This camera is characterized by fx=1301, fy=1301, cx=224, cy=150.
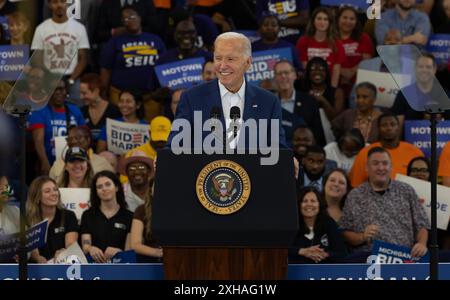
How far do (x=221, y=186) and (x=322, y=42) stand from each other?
20.7 feet

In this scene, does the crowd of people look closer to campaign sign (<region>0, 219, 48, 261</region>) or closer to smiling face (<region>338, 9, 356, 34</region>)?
smiling face (<region>338, 9, 356, 34</region>)

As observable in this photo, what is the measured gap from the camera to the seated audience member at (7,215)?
9523mm

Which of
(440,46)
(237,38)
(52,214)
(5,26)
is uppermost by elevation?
(5,26)

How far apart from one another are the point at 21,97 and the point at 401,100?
17.0 feet

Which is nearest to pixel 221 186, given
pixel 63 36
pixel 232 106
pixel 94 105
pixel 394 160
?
pixel 232 106

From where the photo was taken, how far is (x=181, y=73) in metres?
11.7

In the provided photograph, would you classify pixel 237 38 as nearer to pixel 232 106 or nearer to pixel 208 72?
pixel 232 106

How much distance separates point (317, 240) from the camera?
9.51 metres

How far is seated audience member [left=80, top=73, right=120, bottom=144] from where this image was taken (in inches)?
463

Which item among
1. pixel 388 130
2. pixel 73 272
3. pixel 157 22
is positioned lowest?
pixel 73 272

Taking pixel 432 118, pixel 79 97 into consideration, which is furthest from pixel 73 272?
pixel 79 97

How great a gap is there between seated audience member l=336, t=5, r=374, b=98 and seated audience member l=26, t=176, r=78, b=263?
143 inches

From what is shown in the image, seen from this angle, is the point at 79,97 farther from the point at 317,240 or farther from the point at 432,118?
the point at 432,118

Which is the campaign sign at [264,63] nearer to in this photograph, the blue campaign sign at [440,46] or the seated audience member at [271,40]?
the seated audience member at [271,40]
